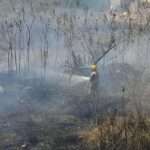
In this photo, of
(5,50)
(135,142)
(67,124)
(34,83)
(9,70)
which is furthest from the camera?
(5,50)

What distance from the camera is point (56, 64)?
377 inches

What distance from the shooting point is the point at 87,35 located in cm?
1149

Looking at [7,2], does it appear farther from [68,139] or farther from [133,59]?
[68,139]

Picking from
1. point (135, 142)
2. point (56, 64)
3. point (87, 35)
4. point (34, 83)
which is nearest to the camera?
→ point (135, 142)

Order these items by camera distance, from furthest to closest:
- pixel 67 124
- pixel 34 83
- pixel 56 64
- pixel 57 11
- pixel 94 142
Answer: pixel 57 11
pixel 56 64
pixel 34 83
pixel 67 124
pixel 94 142

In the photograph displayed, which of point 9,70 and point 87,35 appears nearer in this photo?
point 9,70

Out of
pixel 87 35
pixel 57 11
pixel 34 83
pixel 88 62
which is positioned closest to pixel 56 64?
pixel 88 62

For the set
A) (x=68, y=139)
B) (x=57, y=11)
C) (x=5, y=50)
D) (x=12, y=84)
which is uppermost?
(x=57, y=11)

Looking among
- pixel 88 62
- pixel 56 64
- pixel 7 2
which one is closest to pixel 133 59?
pixel 88 62

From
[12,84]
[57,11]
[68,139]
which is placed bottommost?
[68,139]

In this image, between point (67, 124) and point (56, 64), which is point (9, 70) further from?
point (67, 124)

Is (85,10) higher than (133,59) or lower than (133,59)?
higher

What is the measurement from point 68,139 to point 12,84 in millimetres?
2889

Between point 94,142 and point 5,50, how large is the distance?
5.99 metres
